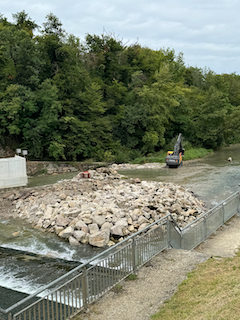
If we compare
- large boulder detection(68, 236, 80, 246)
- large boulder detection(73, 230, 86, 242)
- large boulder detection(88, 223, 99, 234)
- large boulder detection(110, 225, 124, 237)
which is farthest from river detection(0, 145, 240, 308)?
large boulder detection(110, 225, 124, 237)

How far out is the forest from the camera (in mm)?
33375

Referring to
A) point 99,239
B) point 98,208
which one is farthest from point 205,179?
point 99,239

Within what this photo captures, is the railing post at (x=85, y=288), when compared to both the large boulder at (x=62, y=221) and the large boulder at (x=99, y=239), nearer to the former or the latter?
the large boulder at (x=99, y=239)

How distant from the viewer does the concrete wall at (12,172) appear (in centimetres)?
2116

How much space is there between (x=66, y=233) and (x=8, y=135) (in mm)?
26363

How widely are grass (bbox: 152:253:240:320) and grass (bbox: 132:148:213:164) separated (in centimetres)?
3161

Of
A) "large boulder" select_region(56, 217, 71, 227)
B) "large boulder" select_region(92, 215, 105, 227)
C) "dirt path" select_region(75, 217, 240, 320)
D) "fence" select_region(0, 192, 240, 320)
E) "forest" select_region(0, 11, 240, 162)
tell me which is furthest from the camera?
"forest" select_region(0, 11, 240, 162)

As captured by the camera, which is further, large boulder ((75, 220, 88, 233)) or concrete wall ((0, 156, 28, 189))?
concrete wall ((0, 156, 28, 189))

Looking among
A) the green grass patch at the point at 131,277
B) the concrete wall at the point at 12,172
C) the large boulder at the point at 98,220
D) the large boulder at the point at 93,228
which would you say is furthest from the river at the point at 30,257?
the concrete wall at the point at 12,172

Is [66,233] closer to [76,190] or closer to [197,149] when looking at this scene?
[76,190]

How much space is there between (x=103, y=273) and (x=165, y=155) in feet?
119

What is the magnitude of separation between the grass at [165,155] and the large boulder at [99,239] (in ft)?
86.9

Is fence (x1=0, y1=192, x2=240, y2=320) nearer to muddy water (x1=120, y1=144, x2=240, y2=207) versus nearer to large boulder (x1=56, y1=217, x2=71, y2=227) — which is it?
large boulder (x1=56, y1=217, x2=71, y2=227)

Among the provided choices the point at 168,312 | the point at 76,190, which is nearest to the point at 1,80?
the point at 76,190
